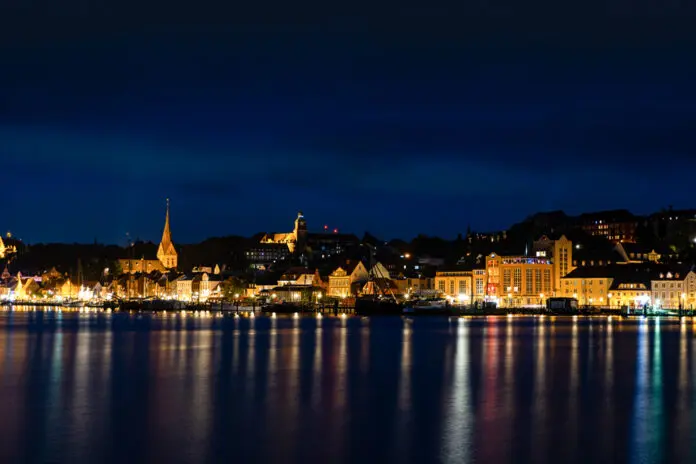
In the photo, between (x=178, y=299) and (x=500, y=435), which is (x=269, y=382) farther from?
(x=178, y=299)

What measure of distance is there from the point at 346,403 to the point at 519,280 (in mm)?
90137

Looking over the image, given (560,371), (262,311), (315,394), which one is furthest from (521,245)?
(315,394)

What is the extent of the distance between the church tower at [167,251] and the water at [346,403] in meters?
140

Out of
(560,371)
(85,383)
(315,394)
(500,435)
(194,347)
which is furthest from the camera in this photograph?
(194,347)

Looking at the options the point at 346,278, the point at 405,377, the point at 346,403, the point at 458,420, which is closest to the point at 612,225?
the point at 346,278

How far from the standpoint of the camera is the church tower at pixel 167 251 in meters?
189

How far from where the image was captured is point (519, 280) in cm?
11525

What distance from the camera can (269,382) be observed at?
32.5m

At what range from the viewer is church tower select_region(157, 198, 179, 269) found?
621ft

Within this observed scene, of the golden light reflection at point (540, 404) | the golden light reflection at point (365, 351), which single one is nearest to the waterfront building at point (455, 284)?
the golden light reflection at point (365, 351)

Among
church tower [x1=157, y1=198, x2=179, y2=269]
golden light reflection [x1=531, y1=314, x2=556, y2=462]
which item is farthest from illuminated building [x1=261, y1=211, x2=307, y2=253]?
golden light reflection [x1=531, y1=314, x2=556, y2=462]

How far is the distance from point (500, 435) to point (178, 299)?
129 m

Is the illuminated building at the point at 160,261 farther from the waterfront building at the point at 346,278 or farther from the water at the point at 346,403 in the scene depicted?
the water at the point at 346,403

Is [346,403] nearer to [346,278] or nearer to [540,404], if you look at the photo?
[540,404]
